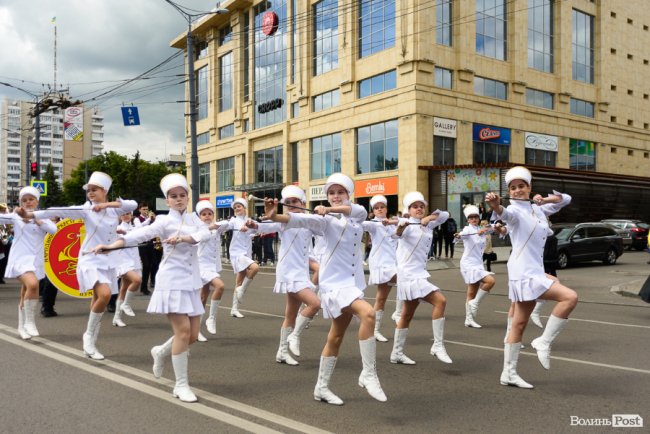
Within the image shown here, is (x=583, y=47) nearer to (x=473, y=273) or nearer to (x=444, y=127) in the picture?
(x=444, y=127)

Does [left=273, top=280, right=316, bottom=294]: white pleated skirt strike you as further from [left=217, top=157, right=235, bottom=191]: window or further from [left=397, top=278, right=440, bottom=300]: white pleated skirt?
[left=217, top=157, right=235, bottom=191]: window

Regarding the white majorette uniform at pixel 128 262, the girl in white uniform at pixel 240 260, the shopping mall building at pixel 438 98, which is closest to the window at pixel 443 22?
A: the shopping mall building at pixel 438 98

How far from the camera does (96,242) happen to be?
770 cm

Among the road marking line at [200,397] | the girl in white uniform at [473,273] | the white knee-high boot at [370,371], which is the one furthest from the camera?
the girl in white uniform at [473,273]

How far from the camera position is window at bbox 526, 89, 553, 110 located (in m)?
39.9

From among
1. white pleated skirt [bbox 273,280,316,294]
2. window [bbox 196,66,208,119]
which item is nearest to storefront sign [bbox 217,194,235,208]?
window [bbox 196,66,208,119]

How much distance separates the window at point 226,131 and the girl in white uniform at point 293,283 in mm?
Result: 45150

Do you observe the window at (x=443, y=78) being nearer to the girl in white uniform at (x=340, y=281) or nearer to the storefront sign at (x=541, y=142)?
the storefront sign at (x=541, y=142)

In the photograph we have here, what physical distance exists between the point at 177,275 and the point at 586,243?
1927 cm

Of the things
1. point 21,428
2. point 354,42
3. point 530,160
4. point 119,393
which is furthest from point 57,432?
point 530,160

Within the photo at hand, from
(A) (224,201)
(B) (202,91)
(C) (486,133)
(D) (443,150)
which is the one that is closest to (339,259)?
(D) (443,150)

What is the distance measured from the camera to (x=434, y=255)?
23922 mm

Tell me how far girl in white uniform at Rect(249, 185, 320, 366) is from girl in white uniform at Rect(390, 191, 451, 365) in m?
1.02

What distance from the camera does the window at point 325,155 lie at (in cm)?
3925
